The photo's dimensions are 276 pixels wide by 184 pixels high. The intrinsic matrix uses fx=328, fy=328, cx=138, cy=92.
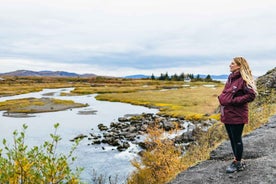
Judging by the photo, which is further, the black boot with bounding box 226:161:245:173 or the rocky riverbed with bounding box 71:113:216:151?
the rocky riverbed with bounding box 71:113:216:151

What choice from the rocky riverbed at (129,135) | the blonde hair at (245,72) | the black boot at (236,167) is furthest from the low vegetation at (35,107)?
the blonde hair at (245,72)

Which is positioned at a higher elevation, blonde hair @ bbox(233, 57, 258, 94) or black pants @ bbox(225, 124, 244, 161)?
blonde hair @ bbox(233, 57, 258, 94)

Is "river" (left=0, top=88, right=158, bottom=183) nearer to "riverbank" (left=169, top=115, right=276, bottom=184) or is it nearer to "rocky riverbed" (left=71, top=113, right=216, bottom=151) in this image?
"rocky riverbed" (left=71, top=113, right=216, bottom=151)

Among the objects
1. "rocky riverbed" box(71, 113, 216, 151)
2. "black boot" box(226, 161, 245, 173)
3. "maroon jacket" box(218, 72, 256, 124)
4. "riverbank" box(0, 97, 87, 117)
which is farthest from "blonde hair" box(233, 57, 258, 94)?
"riverbank" box(0, 97, 87, 117)

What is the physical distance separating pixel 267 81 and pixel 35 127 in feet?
103

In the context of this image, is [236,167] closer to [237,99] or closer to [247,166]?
[247,166]

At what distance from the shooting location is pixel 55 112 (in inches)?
2621

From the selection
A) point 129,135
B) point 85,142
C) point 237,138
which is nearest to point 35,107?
point 129,135

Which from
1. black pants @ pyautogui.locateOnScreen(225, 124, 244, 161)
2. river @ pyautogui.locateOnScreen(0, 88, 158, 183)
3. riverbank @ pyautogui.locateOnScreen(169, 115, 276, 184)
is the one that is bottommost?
river @ pyautogui.locateOnScreen(0, 88, 158, 183)

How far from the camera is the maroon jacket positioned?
8.62 m

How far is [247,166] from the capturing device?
944 cm

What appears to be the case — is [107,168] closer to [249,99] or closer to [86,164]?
[86,164]

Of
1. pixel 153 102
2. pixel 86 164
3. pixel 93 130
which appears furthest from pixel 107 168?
pixel 153 102

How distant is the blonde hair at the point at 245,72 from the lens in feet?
28.1
